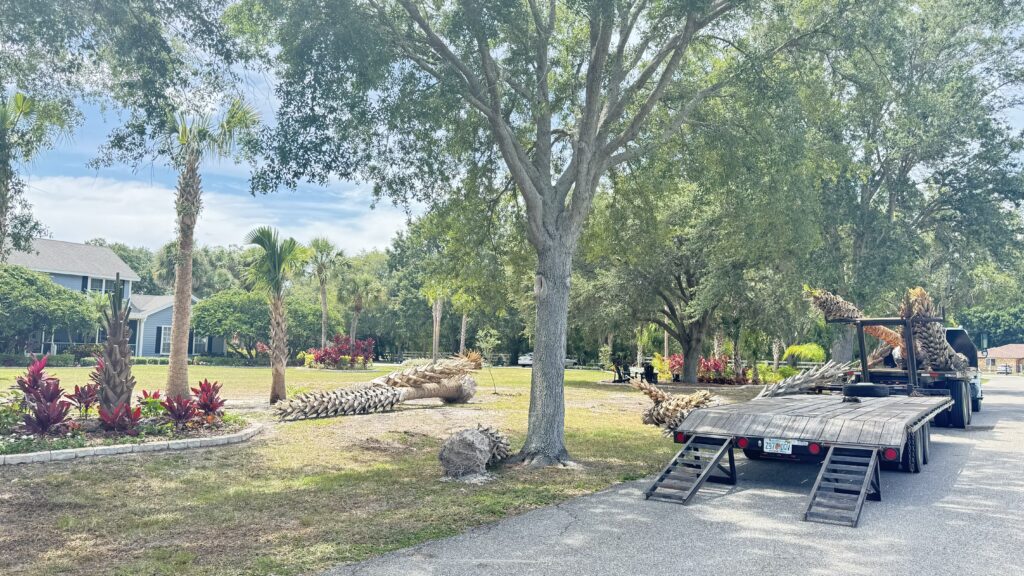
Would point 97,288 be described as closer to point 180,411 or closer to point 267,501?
point 180,411

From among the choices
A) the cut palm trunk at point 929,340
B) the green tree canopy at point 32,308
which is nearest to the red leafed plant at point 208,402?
the cut palm trunk at point 929,340

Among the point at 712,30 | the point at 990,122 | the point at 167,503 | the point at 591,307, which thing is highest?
the point at 990,122

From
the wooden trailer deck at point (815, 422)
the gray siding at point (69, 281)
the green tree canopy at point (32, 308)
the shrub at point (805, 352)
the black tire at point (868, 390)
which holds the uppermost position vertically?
the gray siding at point (69, 281)

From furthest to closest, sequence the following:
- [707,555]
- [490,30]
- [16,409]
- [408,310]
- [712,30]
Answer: [408,310]
[712,30]
[16,409]
[490,30]
[707,555]

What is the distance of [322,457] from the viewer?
384 inches

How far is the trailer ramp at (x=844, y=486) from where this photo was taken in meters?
6.35

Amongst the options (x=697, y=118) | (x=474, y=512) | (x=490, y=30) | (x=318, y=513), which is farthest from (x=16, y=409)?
(x=697, y=118)

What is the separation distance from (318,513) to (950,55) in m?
24.8

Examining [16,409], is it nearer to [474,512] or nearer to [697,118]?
[474,512]

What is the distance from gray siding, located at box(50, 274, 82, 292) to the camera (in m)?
41.8

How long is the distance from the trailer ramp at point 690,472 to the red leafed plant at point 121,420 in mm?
7417

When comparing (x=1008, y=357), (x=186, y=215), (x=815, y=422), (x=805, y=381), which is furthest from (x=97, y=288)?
(x=1008, y=357)

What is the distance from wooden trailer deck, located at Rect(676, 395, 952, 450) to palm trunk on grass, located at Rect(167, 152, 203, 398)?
11784mm

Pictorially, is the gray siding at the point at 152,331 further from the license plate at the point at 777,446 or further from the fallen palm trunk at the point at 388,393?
the license plate at the point at 777,446
